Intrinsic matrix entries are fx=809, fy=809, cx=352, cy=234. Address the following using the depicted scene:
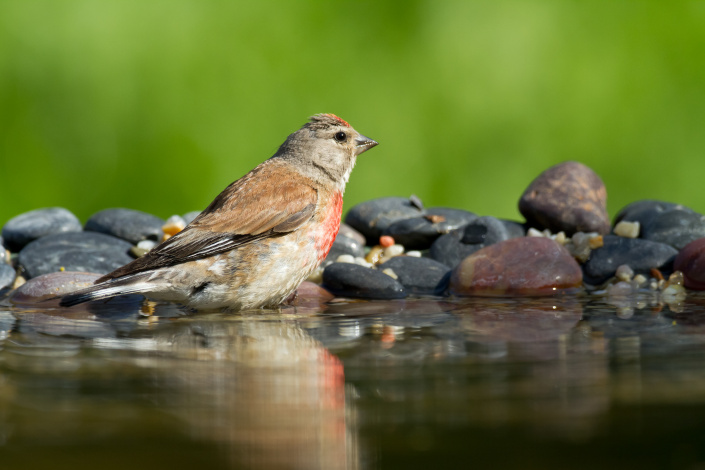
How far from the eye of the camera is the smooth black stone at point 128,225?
15.1 feet

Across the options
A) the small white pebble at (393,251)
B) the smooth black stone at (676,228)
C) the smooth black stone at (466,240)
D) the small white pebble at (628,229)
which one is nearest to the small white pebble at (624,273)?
the smooth black stone at (676,228)

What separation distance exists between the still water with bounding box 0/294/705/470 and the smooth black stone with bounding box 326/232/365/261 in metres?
1.38

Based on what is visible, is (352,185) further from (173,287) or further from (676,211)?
(173,287)

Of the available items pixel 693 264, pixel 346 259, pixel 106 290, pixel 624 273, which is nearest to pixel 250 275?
pixel 106 290

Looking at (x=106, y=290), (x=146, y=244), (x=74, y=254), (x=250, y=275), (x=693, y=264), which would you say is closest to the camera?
(x=106, y=290)

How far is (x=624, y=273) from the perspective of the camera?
3990 millimetres

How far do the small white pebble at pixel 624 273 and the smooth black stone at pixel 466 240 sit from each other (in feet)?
2.19

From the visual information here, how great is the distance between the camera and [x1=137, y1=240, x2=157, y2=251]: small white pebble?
4426 mm

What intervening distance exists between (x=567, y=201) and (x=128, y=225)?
98.8 inches

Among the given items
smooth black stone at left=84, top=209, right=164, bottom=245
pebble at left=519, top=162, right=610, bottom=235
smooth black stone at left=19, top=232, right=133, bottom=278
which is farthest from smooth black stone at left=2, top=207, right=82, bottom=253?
pebble at left=519, top=162, right=610, bottom=235

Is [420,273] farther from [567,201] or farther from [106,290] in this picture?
[106,290]

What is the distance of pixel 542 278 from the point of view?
12.5ft

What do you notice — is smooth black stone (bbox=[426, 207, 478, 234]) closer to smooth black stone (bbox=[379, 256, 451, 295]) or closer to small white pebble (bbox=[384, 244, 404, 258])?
small white pebble (bbox=[384, 244, 404, 258])

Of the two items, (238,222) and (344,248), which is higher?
(238,222)
